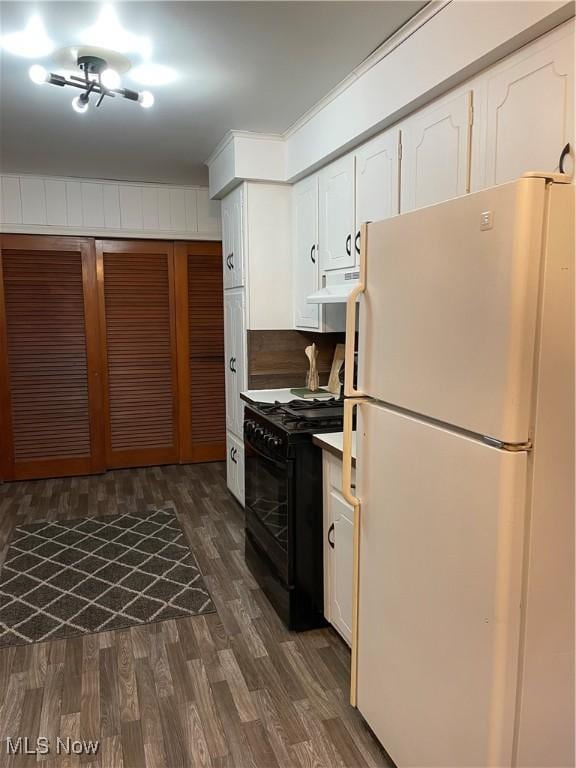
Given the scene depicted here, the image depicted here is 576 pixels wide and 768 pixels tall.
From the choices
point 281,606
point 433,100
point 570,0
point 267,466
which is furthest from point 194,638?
point 570,0

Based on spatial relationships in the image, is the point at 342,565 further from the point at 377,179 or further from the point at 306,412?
the point at 377,179

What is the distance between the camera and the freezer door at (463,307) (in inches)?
45.0

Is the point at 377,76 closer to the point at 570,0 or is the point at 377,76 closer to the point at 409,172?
the point at 409,172

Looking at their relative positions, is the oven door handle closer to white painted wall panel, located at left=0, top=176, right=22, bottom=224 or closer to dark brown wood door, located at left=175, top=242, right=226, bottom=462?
dark brown wood door, located at left=175, top=242, right=226, bottom=462

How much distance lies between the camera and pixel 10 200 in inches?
176

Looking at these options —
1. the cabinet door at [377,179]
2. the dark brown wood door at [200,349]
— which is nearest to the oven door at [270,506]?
the cabinet door at [377,179]

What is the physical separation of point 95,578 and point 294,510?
1.35 metres

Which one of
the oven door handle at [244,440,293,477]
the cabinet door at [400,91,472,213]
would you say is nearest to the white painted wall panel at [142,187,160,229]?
the oven door handle at [244,440,293,477]

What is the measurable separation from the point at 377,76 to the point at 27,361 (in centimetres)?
367

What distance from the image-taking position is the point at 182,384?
5.16m

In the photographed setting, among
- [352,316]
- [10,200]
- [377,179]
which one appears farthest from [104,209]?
[352,316]

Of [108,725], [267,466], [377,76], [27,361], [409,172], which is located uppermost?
[377,76]

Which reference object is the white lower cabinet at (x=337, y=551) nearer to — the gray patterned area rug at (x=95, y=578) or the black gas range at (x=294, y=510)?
the black gas range at (x=294, y=510)

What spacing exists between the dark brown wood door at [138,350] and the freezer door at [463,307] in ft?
11.9
